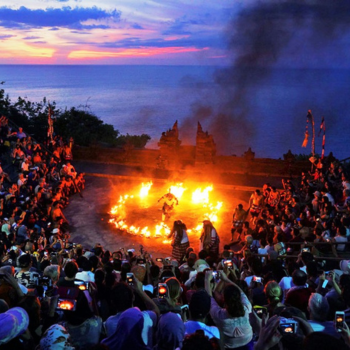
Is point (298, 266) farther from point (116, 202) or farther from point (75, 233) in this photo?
point (116, 202)

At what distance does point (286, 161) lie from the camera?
890 inches

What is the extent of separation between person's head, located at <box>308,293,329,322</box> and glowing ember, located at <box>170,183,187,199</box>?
13915 millimetres

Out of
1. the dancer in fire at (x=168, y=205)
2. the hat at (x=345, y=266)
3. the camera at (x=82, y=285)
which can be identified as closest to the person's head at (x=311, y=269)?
the hat at (x=345, y=266)

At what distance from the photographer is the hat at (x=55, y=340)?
4066mm

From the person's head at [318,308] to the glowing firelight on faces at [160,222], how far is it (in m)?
9.97

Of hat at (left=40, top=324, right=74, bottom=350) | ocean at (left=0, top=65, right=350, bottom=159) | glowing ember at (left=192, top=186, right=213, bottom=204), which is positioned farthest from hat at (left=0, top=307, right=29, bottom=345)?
ocean at (left=0, top=65, right=350, bottom=159)

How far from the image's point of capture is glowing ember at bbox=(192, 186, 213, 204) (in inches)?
747

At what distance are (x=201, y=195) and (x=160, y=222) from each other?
3369 mm

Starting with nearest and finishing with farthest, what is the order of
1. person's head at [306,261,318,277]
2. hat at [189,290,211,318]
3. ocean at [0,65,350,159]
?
1. hat at [189,290,211,318]
2. person's head at [306,261,318,277]
3. ocean at [0,65,350,159]

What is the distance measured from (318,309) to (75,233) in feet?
39.2

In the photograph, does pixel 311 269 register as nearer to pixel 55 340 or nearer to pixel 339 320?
pixel 339 320

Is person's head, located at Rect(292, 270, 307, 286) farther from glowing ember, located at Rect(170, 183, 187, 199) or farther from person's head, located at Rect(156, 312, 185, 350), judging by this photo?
glowing ember, located at Rect(170, 183, 187, 199)

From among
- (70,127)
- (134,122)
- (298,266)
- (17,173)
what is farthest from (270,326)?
(134,122)

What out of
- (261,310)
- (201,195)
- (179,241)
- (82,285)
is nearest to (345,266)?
(261,310)
